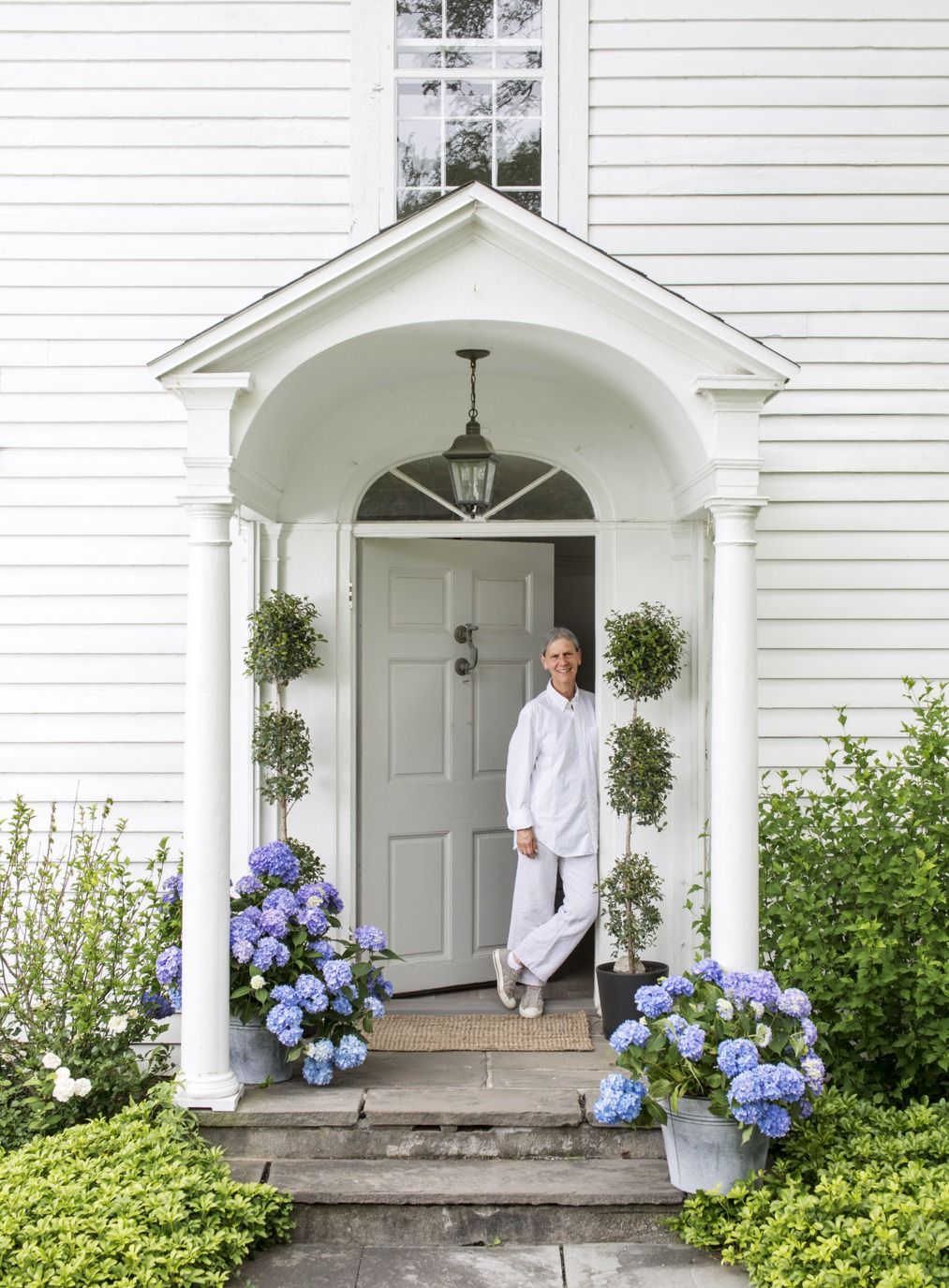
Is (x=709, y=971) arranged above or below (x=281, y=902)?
below

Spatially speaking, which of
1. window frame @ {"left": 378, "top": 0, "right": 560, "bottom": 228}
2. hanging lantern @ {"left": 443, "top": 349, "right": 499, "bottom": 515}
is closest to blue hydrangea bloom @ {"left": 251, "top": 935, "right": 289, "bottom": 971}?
hanging lantern @ {"left": 443, "top": 349, "right": 499, "bottom": 515}

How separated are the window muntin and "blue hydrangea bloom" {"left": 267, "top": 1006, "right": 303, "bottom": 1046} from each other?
243 cm

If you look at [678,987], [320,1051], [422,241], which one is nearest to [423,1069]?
[320,1051]

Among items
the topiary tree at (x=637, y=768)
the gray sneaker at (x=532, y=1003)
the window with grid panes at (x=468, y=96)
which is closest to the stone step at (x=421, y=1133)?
the topiary tree at (x=637, y=768)

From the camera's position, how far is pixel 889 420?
5.84m

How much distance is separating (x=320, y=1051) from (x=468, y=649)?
2409 mm

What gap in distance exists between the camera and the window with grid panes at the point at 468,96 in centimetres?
601

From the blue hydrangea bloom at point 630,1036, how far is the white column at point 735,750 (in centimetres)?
54

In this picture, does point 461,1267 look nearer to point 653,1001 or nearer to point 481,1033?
point 653,1001

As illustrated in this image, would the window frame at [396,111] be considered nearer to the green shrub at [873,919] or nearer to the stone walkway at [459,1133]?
the green shrub at [873,919]

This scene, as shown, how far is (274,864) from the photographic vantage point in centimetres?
503

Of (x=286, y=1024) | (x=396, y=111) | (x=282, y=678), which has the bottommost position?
(x=286, y=1024)

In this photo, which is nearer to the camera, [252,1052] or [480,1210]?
[480,1210]

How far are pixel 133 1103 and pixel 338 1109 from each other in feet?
2.38
